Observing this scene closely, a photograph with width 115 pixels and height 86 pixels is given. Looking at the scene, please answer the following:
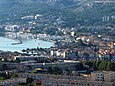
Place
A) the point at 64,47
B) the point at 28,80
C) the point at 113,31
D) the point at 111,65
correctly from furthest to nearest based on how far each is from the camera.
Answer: the point at 113,31 → the point at 64,47 → the point at 111,65 → the point at 28,80

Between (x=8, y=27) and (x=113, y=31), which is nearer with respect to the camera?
(x=113, y=31)

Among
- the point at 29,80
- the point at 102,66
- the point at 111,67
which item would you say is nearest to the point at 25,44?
the point at 102,66

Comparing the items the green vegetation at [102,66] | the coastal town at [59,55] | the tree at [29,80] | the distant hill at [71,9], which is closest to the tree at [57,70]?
the coastal town at [59,55]

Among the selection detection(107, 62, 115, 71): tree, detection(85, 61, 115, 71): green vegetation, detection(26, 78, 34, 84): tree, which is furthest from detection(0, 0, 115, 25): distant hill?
detection(26, 78, 34, 84): tree

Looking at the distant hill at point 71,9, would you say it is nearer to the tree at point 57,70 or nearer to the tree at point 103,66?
the tree at point 103,66

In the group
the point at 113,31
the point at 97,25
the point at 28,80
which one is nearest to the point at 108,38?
the point at 113,31

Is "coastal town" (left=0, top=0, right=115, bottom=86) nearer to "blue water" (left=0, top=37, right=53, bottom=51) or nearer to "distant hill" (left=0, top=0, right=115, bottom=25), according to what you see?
"blue water" (left=0, top=37, right=53, bottom=51)

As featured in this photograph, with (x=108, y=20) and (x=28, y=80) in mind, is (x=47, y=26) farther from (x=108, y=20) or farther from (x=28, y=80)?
(x=28, y=80)

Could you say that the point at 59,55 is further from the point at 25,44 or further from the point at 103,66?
the point at 25,44
